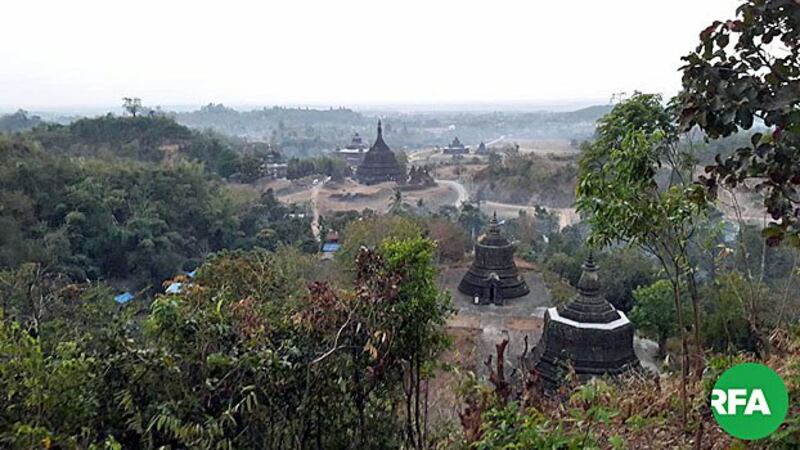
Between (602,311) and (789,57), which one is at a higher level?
(789,57)

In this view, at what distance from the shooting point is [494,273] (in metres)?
17.1

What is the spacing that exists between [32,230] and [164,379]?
18.7m

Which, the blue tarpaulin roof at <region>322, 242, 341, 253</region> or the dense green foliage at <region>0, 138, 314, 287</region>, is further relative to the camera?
the blue tarpaulin roof at <region>322, 242, 341, 253</region>

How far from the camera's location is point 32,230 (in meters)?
18.6

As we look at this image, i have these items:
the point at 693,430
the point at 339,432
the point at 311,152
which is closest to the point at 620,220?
the point at 693,430

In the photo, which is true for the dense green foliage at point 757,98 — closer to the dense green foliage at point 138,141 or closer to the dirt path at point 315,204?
the dirt path at point 315,204

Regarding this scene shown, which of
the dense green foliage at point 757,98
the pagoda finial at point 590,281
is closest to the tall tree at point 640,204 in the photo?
the dense green foliage at point 757,98

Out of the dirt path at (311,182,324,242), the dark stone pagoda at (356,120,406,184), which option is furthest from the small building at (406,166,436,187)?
the dirt path at (311,182,324,242)

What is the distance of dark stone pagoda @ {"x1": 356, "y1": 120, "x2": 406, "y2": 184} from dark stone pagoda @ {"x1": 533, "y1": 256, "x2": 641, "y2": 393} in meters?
32.2

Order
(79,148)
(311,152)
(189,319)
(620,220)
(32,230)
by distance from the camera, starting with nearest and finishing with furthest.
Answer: (620,220)
(189,319)
(32,230)
(79,148)
(311,152)

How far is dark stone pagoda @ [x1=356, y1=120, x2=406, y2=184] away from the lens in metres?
42.4

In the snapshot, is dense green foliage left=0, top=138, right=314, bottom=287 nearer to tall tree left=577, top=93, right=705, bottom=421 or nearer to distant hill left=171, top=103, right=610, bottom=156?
tall tree left=577, top=93, right=705, bottom=421

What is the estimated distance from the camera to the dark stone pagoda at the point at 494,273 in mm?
17062

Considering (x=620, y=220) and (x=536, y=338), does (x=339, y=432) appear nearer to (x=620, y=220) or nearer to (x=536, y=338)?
(x=620, y=220)
